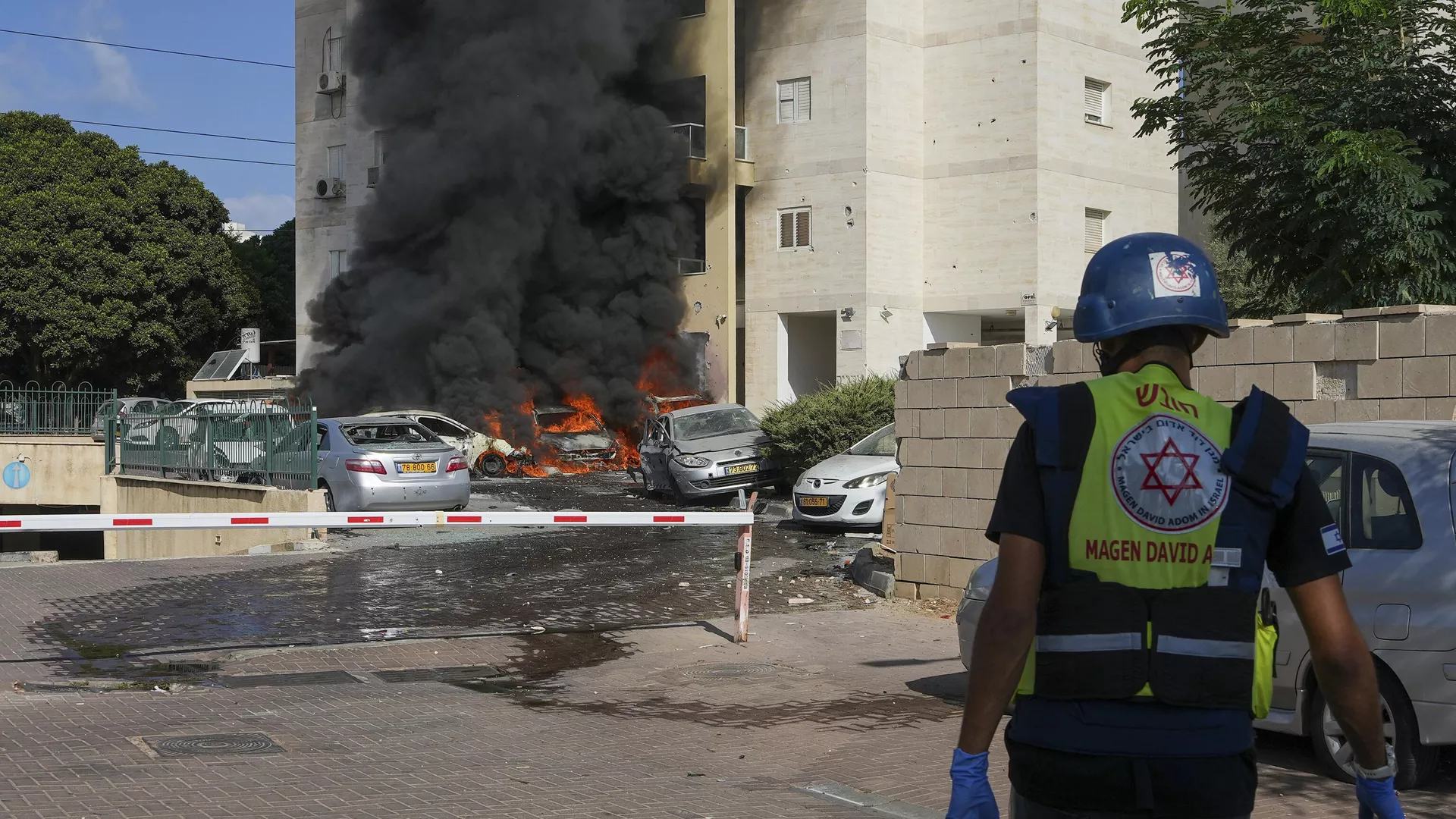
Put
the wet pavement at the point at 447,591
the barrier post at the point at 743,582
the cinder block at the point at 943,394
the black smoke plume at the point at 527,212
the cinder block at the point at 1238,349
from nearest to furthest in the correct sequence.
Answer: the cinder block at the point at 1238,349, the barrier post at the point at 743,582, the wet pavement at the point at 447,591, the cinder block at the point at 943,394, the black smoke plume at the point at 527,212

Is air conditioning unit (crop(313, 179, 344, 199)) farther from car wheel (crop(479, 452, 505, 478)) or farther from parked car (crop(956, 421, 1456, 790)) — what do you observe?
parked car (crop(956, 421, 1456, 790))

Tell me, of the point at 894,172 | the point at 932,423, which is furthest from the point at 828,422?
the point at 894,172

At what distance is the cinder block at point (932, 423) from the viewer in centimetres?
1177

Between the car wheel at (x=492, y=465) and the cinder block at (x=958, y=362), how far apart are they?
19.2m

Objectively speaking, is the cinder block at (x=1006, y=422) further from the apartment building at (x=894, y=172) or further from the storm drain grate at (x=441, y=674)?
the apartment building at (x=894, y=172)

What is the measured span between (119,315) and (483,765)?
42119 millimetres

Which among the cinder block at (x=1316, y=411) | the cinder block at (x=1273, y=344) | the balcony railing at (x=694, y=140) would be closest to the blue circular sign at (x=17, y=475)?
the balcony railing at (x=694, y=140)

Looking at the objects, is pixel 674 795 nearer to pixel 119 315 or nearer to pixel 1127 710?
pixel 1127 710

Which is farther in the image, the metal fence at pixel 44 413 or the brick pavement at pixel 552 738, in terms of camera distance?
the metal fence at pixel 44 413

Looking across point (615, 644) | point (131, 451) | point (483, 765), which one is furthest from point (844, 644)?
point (131, 451)

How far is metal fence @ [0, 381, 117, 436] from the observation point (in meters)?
33.1

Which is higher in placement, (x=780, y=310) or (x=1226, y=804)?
(x=780, y=310)

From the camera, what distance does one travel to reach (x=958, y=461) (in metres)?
11.6

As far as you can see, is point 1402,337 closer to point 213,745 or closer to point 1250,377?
point 1250,377
